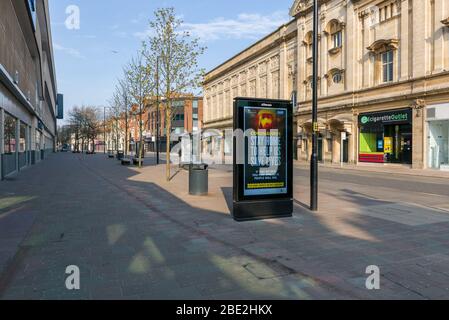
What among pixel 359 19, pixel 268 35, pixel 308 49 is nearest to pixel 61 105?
pixel 268 35

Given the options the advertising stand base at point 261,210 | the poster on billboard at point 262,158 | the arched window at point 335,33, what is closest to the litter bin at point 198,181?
the advertising stand base at point 261,210

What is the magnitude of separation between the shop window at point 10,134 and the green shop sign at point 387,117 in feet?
85.0

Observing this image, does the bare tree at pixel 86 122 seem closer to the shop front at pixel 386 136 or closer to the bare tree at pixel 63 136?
the bare tree at pixel 63 136

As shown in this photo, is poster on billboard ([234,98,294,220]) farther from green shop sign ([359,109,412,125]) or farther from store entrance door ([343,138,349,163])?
store entrance door ([343,138,349,163])

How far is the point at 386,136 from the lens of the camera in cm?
3028

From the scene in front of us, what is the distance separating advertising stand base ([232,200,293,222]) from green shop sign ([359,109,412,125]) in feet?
76.0

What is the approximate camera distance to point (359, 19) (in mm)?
32844

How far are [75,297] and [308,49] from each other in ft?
131

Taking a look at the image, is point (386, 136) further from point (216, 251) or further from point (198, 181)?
point (216, 251)

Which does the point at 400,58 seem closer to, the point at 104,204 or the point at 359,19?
the point at 359,19

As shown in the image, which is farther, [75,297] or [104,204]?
[104,204]

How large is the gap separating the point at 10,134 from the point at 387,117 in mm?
25963

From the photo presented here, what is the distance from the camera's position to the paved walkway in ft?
13.4

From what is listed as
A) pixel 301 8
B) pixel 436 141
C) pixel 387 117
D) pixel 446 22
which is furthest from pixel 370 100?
pixel 301 8
